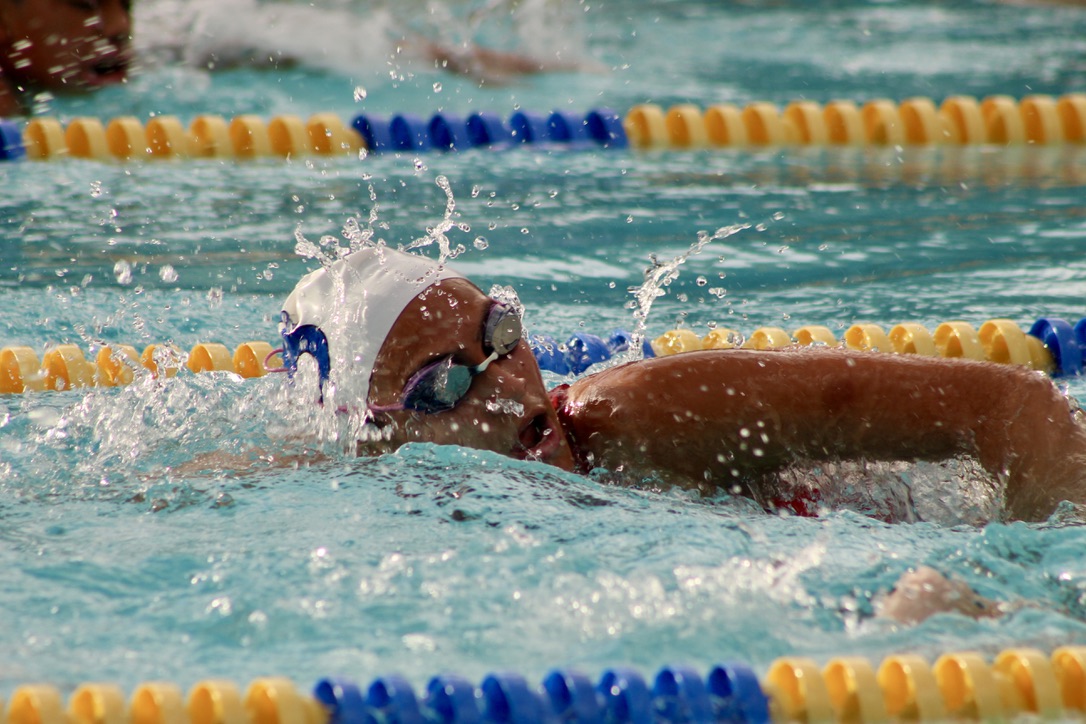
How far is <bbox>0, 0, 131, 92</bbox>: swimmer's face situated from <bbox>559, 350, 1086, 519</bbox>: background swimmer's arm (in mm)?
4095

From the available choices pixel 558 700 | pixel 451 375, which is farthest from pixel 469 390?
pixel 558 700

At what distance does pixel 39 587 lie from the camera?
1.77 metres

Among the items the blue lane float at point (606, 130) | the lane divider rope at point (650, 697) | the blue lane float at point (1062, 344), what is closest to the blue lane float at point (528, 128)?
the blue lane float at point (606, 130)

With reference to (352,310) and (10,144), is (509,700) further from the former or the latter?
(10,144)

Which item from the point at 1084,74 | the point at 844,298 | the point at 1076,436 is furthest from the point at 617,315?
the point at 1084,74

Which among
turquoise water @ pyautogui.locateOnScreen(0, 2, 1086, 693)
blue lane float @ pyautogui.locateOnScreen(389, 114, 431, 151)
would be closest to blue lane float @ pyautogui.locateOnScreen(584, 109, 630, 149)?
turquoise water @ pyautogui.locateOnScreen(0, 2, 1086, 693)

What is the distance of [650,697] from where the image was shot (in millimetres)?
1495

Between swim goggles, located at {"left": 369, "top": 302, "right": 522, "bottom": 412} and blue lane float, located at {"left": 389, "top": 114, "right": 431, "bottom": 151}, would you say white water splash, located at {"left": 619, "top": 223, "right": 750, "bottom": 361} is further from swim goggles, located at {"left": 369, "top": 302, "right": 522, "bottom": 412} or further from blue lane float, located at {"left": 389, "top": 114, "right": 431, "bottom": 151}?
blue lane float, located at {"left": 389, "top": 114, "right": 431, "bottom": 151}

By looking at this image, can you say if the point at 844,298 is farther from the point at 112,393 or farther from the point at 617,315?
the point at 112,393

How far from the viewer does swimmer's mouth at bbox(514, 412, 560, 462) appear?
2.10 meters

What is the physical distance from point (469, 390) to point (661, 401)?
1.07ft

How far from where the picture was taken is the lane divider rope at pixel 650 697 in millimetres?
1462

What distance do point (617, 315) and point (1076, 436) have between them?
156cm

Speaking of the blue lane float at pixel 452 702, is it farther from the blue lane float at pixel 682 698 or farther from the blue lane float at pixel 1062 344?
the blue lane float at pixel 1062 344
